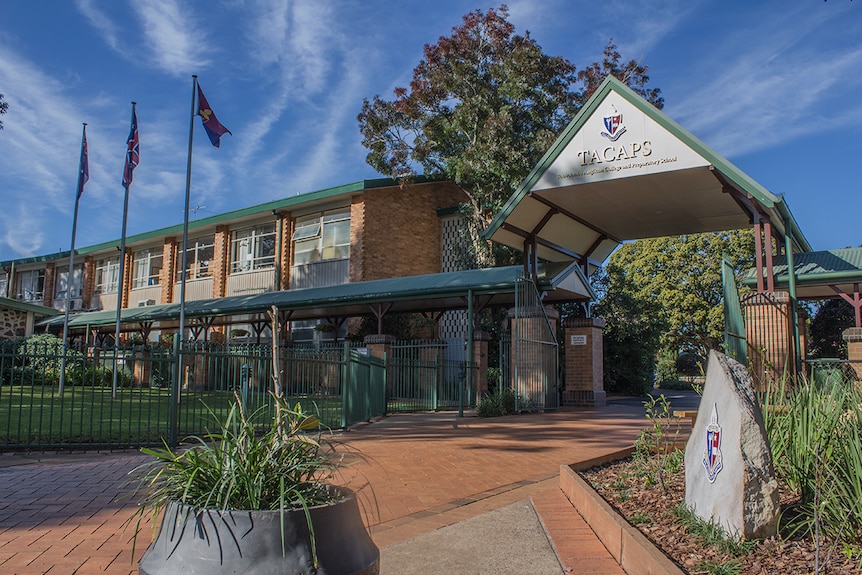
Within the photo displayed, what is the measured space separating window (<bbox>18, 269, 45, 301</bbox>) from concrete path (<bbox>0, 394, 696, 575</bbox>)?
3592 centimetres

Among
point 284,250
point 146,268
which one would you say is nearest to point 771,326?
point 284,250

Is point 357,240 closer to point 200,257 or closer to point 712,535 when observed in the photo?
point 200,257

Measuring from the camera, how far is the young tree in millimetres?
22547

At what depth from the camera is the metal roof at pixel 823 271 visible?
16.5 m

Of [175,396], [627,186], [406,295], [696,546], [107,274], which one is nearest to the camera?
[696,546]

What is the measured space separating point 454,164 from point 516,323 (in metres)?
8.99

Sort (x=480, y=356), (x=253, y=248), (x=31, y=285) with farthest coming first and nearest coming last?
(x=31, y=285) < (x=253, y=248) < (x=480, y=356)

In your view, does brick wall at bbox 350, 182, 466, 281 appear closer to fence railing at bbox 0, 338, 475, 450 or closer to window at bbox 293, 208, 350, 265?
window at bbox 293, 208, 350, 265

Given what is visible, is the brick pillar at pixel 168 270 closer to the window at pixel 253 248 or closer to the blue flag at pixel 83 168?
the window at pixel 253 248

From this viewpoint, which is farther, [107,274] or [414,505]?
[107,274]

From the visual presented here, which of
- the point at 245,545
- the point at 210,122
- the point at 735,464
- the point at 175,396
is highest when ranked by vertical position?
the point at 210,122

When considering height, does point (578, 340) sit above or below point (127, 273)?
below

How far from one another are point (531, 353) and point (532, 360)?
0.20 meters

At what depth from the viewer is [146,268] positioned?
111 feet
